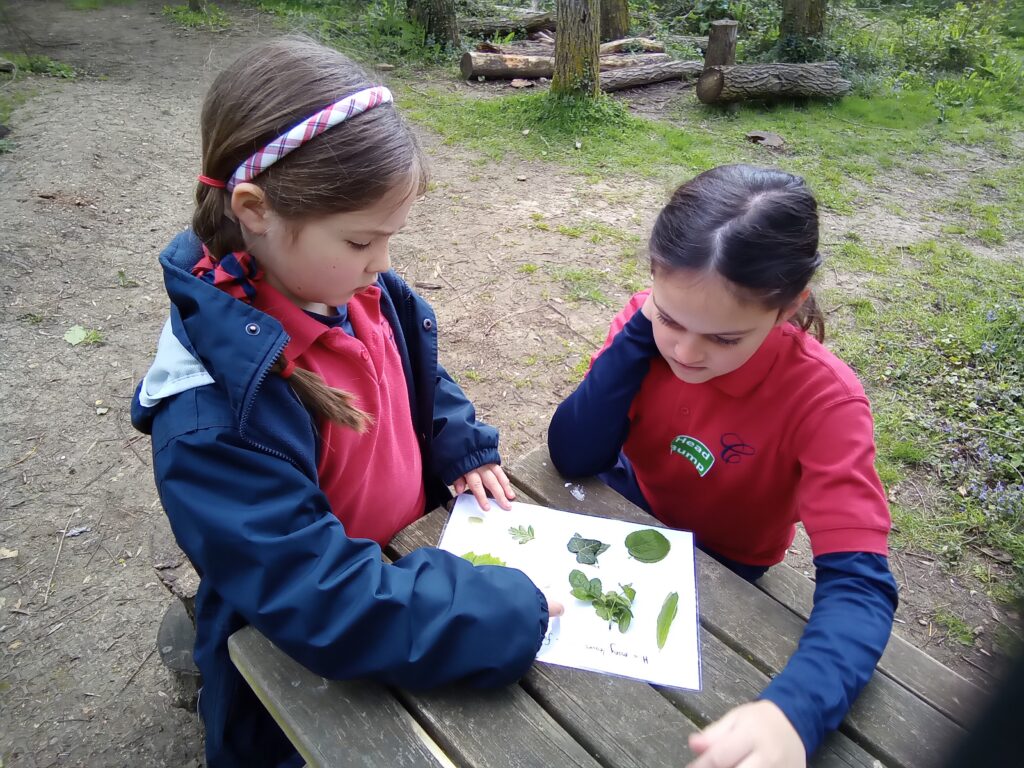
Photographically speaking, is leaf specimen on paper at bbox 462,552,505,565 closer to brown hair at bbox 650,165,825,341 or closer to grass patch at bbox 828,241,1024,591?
brown hair at bbox 650,165,825,341

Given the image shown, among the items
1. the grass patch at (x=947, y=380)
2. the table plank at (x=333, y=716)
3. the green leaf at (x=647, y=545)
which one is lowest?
the grass patch at (x=947, y=380)

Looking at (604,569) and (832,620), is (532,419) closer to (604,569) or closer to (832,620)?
(604,569)

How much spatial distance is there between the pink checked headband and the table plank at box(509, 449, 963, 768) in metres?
0.96

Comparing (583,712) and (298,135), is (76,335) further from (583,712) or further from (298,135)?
(583,712)

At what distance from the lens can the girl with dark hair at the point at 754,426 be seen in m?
1.25

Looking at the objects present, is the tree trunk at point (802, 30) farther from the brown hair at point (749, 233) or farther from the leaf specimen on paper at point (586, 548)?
the leaf specimen on paper at point (586, 548)

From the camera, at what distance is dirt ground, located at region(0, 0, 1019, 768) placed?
94.8 inches

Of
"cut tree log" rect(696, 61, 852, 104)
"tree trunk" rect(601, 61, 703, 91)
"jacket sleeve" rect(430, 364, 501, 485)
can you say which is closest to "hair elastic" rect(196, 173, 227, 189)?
"jacket sleeve" rect(430, 364, 501, 485)

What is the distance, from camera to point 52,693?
2363 mm

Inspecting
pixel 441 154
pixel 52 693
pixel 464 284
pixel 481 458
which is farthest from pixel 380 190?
pixel 441 154

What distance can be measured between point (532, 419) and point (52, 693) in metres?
2.21

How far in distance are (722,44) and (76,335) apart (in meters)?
7.39

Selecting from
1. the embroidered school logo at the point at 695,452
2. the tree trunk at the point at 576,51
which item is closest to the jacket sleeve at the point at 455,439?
the embroidered school logo at the point at 695,452

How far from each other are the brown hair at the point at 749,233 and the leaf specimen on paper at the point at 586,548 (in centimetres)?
64
